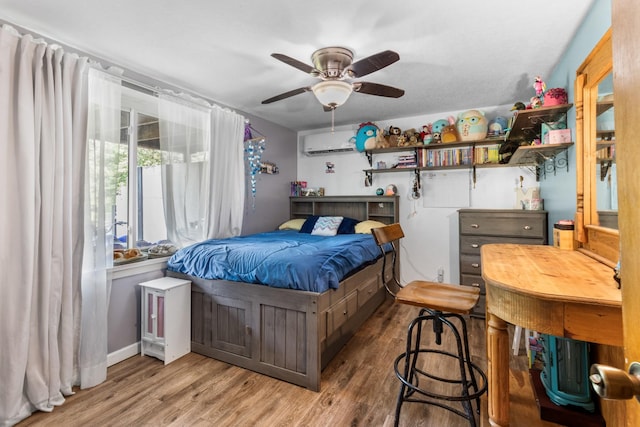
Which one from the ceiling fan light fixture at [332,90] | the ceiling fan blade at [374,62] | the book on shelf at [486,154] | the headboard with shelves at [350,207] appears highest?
the ceiling fan blade at [374,62]

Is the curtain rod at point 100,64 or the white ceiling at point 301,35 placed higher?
the white ceiling at point 301,35

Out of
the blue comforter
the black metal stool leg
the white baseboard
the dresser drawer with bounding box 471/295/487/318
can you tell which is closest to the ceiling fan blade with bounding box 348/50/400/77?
the blue comforter

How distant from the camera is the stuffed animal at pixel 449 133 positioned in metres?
3.49

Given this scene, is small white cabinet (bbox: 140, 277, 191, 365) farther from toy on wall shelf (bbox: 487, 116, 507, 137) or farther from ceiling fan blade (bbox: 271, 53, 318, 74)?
toy on wall shelf (bbox: 487, 116, 507, 137)

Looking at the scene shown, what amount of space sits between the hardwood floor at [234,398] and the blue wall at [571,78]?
1.36 m

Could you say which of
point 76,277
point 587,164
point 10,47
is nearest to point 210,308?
point 76,277

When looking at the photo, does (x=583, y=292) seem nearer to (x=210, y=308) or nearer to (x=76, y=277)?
Result: (x=210, y=308)

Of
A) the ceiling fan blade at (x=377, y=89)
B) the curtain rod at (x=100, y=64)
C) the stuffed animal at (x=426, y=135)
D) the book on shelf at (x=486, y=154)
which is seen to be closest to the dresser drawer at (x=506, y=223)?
the book on shelf at (x=486, y=154)

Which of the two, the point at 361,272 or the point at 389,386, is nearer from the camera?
the point at 389,386

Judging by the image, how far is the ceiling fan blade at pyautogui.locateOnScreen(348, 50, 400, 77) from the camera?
5.66ft

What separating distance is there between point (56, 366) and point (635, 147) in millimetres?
2750

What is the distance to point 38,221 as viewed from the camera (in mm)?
1791

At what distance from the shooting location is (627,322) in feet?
1.68

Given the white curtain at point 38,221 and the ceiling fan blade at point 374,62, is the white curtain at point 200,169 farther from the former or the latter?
the ceiling fan blade at point 374,62
